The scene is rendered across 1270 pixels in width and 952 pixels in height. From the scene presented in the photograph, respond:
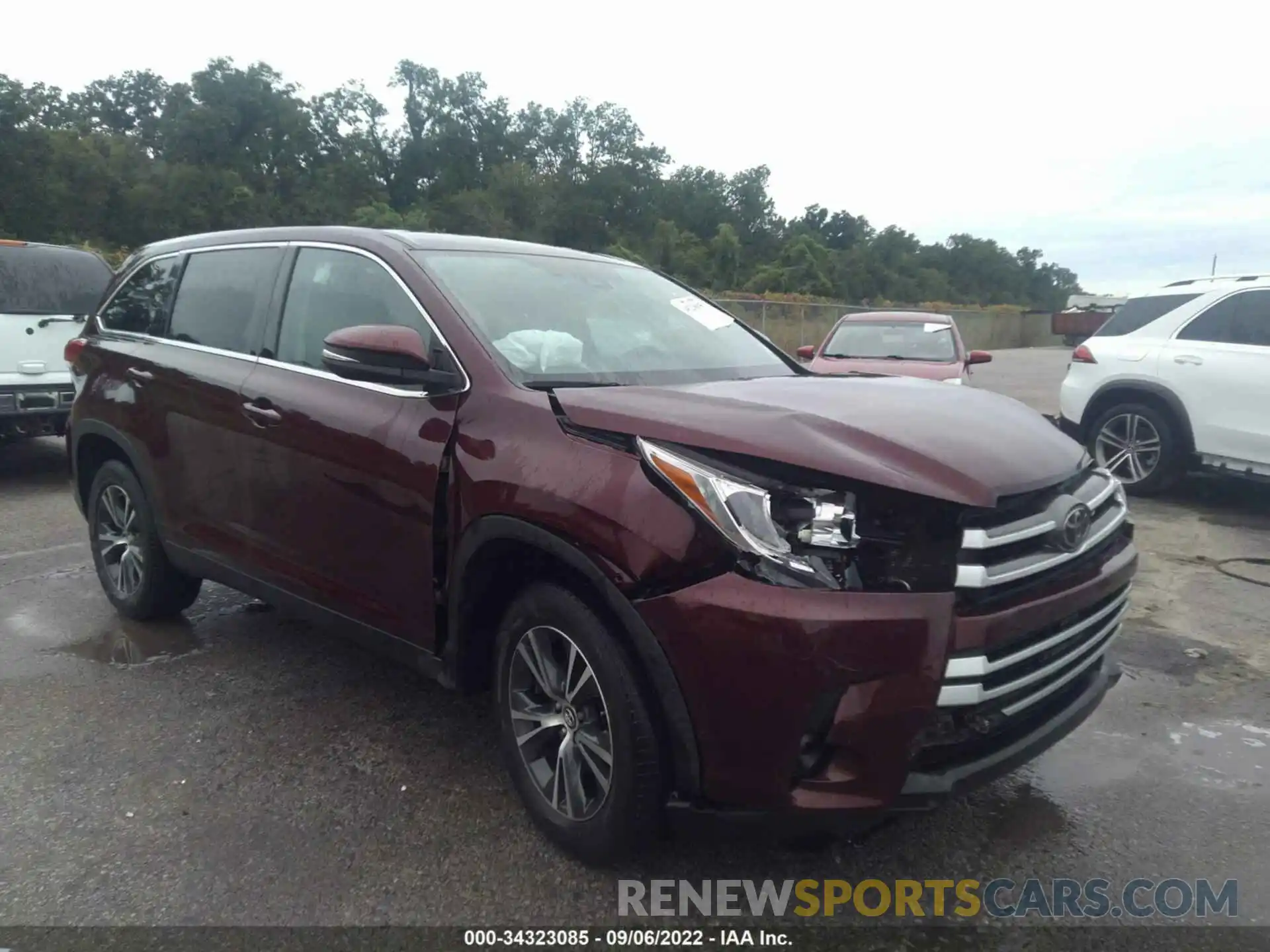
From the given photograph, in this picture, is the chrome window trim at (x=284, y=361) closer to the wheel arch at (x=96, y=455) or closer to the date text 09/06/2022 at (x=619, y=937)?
the wheel arch at (x=96, y=455)

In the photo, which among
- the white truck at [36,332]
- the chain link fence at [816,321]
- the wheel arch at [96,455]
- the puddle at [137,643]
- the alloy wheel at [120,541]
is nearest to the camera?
the puddle at [137,643]

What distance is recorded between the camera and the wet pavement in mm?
2562

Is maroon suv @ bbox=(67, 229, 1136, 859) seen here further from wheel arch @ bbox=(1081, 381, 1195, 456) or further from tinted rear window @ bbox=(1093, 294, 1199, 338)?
tinted rear window @ bbox=(1093, 294, 1199, 338)

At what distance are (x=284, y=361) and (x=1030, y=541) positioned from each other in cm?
275

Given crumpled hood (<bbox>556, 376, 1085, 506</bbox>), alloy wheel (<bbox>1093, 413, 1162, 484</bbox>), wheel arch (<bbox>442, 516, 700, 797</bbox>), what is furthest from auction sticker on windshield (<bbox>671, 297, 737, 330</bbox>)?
alloy wheel (<bbox>1093, 413, 1162, 484</bbox>)

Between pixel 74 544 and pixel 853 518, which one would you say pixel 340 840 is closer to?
pixel 853 518

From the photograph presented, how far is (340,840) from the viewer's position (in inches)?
110

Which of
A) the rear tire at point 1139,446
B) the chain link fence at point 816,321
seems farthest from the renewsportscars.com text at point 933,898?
the chain link fence at point 816,321

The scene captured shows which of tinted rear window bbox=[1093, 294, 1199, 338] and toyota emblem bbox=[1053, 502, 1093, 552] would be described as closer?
toyota emblem bbox=[1053, 502, 1093, 552]

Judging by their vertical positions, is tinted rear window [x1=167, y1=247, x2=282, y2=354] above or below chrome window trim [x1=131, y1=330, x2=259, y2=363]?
above

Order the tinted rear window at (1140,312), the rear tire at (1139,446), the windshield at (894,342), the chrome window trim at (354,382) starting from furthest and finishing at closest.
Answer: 1. the windshield at (894,342)
2. the tinted rear window at (1140,312)
3. the rear tire at (1139,446)
4. the chrome window trim at (354,382)

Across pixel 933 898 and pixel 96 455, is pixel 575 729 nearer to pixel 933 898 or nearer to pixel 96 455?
pixel 933 898

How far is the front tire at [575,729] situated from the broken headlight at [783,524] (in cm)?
46

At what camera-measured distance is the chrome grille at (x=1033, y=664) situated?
7.11 ft
